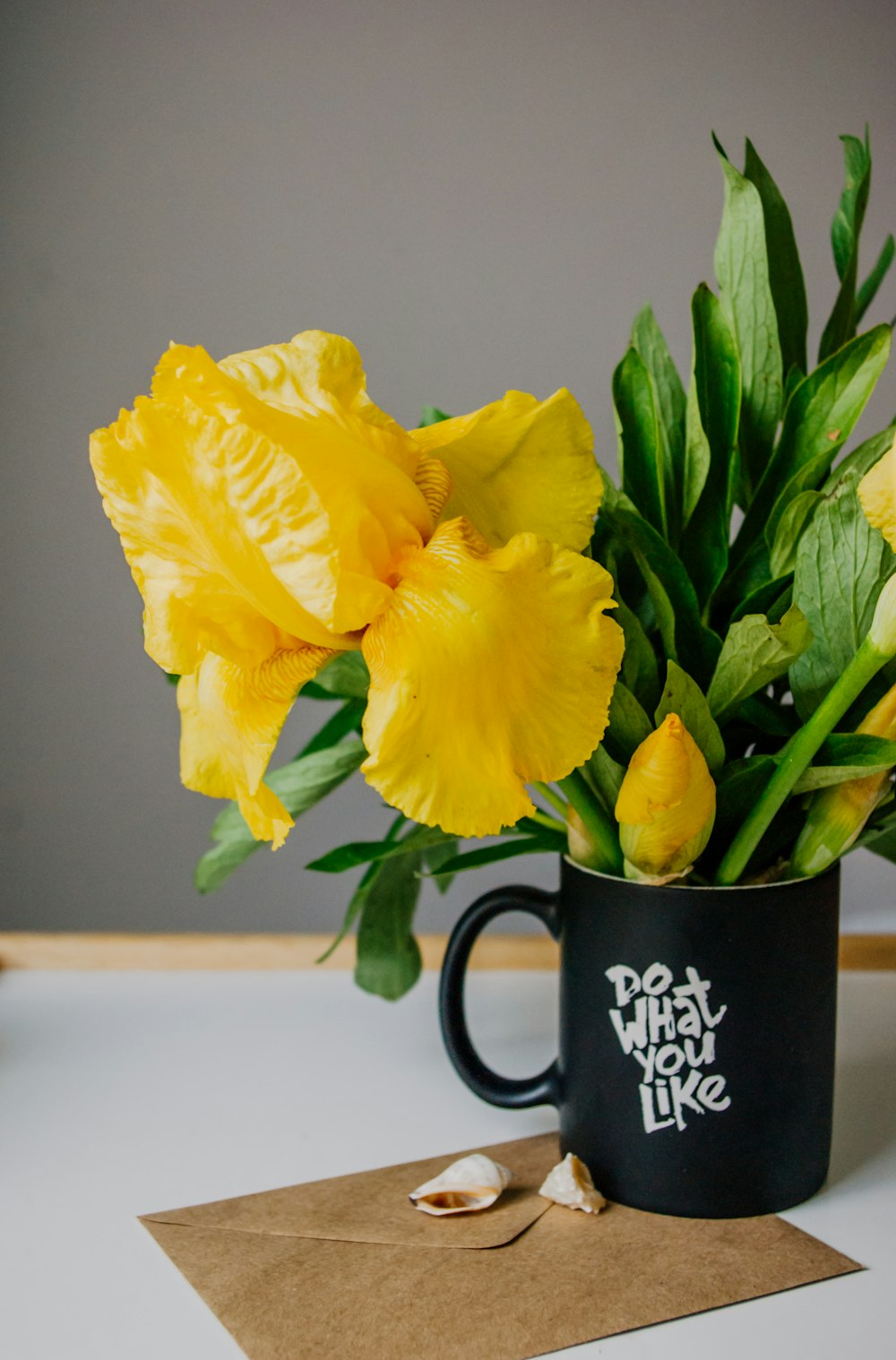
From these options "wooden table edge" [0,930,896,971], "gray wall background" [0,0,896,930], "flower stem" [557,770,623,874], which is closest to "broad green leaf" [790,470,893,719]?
"flower stem" [557,770,623,874]

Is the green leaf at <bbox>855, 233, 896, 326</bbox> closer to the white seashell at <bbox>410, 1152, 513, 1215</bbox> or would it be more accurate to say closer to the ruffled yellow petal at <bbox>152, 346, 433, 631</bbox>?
the ruffled yellow petal at <bbox>152, 346, 433, 631</bbox>

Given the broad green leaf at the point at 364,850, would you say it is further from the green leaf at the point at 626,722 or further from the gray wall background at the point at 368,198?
the gray wall background at the point at 368,198

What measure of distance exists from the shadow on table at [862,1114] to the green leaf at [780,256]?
35 cm

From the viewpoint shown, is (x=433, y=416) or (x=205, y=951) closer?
(x=433, y=416)

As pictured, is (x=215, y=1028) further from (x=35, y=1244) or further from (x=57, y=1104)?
(x=35, y=1244)

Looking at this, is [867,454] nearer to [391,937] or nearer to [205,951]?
[391,937]

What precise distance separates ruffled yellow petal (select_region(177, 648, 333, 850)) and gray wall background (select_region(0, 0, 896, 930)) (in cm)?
59

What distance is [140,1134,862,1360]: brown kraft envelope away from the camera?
1.35 feet

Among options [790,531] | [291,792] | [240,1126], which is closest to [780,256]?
[790,531]

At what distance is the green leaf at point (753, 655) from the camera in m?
0.42

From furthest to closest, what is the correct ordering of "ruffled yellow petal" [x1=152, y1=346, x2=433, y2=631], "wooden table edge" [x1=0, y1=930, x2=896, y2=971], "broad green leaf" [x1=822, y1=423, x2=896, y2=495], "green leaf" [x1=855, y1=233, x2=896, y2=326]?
"wooden table edge" [x1=0, y1=930, x2=896, y2=971] < "green leaf" [x1=855, y1=233, x2=896, y2=326] < "broad green leaf" [x1=822, y1=423, x2=896, y2=495] < "ruffled yellow petal" [x1=152, y1=346, x2=433, y2=631]

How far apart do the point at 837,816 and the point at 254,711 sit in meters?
0.23

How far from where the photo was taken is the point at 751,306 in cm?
51

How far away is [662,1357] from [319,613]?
272 mm
